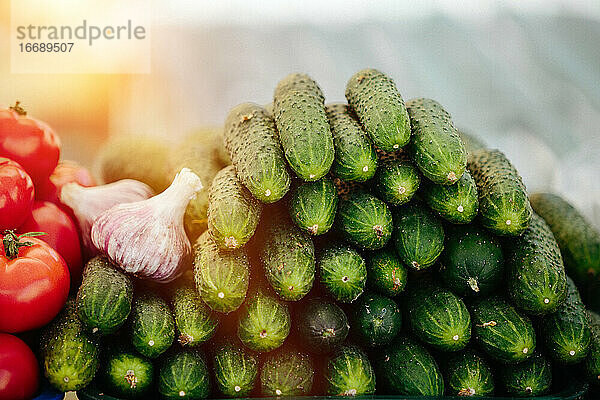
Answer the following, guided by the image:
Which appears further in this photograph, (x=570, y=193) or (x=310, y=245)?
(x=570, y=193)

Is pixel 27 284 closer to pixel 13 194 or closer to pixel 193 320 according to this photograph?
pixel 13 194

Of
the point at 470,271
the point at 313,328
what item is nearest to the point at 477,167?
the point at 470,271

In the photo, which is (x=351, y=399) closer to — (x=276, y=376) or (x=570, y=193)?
(x=276, y=376)

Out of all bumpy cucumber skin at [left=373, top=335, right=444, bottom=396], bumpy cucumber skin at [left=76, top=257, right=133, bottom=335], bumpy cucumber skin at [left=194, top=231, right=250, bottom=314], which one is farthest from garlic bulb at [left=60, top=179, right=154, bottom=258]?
bumpy cucumber skin at [left=373, top=335, right=444, bottom=396]

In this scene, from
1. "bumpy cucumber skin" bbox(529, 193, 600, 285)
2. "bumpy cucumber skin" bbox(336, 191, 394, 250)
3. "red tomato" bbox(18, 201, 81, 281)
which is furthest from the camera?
"bumpy cucumber skin" bbox(529, 193, 600, 285)

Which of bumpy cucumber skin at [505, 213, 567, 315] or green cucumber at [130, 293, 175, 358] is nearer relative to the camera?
green cucumber at [130, 293, 175, 358]

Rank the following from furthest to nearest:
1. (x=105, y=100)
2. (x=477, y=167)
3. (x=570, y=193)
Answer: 1. (x=570, y=193)
2. (x=105, y=100)
3. (x=477, y=167)

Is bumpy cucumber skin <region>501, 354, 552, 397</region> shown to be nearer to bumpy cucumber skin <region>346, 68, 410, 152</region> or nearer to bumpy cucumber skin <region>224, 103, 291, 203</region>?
bumpy cucumber skin <region>346, 68, 410, 152</region>
